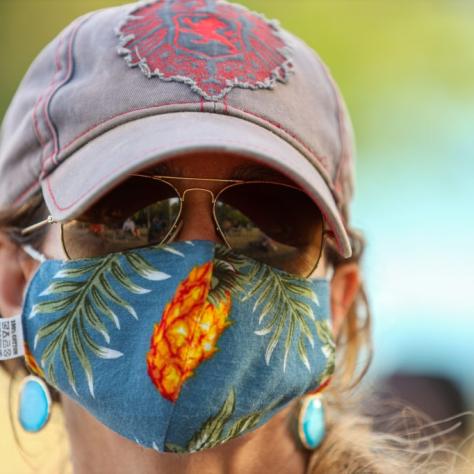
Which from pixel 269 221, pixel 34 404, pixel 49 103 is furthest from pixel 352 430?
pixel 49 103

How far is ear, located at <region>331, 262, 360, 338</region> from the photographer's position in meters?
2.76

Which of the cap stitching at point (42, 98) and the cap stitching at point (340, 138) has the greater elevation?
the cap stitching at point (42, 98)

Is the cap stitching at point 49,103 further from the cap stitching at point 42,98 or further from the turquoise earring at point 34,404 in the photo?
the turquoise earring at point 34,404

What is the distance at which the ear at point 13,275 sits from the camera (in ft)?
8.27

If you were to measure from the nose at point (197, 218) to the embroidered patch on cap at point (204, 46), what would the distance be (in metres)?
0.25

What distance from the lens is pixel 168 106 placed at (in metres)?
2.23

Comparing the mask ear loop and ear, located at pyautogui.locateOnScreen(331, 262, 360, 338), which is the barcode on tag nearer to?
the mask ear loop

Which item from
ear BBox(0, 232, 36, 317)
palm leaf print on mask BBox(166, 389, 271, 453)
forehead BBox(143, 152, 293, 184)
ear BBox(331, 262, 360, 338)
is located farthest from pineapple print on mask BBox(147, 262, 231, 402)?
ear BBox(331, 262, 360, 338)

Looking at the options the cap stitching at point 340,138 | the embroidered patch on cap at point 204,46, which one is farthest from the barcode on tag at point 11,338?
the cap stitching at point 340,138

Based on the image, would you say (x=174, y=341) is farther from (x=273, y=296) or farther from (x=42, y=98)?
(x=42, y=98)

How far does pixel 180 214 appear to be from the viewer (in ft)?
7.45

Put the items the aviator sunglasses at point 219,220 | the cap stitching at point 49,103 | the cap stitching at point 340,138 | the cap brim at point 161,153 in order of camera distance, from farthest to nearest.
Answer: the cap stitching at point 340,138
the cap stitching at point 49,103
the aviator sunglasses at point 219,220
the cap brim at point 161,153

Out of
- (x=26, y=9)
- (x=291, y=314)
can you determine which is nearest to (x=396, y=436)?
(x=291, y=314)

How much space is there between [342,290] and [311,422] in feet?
1.43
